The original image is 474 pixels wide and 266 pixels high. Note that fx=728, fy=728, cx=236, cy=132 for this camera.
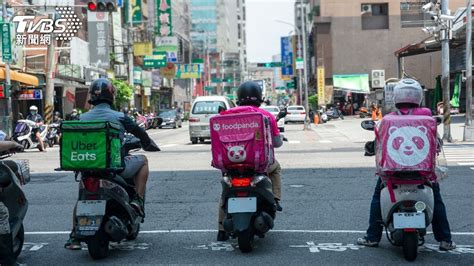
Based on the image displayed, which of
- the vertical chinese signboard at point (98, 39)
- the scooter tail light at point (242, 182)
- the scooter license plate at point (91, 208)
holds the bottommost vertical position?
the scooter license plate at point (91, 208)

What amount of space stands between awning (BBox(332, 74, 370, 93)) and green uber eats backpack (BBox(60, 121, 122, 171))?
63.4 m

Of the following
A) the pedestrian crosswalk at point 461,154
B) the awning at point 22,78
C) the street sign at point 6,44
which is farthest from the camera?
the awning at point 22,78

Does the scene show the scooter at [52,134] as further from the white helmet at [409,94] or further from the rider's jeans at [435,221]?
the white helmet at [409,94]

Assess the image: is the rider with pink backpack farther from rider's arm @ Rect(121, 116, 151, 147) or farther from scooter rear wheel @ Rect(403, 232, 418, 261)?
scooter rear wheel @ Rect(403, 232, 418, 261)

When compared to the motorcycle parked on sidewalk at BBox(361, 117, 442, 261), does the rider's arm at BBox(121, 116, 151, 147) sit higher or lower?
higher

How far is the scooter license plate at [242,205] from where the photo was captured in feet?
22.9

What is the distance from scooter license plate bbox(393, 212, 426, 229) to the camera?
21.4 feet

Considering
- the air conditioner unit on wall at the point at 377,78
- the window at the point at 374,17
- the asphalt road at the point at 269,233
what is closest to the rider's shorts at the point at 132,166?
the asphalt road at the point at 269,233

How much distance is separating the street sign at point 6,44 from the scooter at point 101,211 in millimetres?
25206

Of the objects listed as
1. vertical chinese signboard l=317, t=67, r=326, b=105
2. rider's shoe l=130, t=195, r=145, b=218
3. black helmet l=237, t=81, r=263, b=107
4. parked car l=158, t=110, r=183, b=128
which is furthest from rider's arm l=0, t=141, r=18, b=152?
vertical chinese signboard l=317, t=67, r=326, b=105

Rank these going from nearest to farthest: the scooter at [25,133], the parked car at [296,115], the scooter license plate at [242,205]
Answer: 1. the scooter license plate at [242,205]
2. the scooter at [25,133]
3. the parked car at [296,115]

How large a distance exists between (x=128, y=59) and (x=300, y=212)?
6088cm

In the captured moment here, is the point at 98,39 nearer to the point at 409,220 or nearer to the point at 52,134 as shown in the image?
the point at 52,134

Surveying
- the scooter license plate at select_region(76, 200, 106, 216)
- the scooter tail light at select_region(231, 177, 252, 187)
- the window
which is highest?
the window
